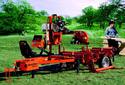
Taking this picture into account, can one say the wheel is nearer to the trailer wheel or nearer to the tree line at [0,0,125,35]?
the trailer wheel

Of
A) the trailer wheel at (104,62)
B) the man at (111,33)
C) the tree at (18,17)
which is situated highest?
the man at (111,33)

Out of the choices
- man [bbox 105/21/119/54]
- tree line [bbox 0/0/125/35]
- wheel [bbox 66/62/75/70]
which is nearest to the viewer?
wheel [bbox 66/62/75/70]

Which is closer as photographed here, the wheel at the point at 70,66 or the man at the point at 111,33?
the wheel at the point at 70,66

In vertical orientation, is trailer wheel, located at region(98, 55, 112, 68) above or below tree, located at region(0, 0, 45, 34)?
above

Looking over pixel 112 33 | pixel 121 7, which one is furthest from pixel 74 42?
pixel 121 7

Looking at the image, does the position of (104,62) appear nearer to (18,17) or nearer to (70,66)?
(70,66)

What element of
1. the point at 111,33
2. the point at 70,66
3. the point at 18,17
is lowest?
the point at 18,17

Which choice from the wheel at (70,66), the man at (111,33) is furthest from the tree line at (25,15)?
the wheel at (70,66)

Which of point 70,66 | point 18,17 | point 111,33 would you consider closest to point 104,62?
point 70,66

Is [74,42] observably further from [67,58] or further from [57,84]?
[57,84]

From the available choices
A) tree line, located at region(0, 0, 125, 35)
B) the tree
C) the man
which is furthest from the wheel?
the tree

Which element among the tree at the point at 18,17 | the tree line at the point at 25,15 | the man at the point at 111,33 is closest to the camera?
the man at the point at 111,33

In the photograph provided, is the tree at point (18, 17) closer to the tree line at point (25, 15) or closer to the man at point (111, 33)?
the tree line at point (25, 15)

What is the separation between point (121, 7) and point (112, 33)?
79.0 m
